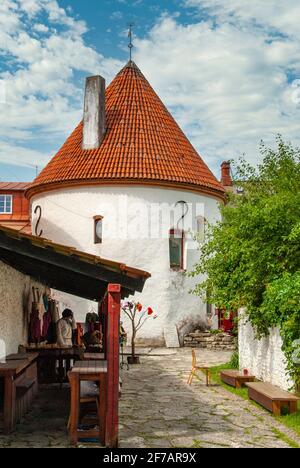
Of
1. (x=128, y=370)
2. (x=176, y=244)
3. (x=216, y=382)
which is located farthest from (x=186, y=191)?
(x=216, y=382)

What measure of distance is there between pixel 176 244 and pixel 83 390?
46.8 feet

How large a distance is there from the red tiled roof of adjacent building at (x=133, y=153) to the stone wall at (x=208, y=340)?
17.6 feet

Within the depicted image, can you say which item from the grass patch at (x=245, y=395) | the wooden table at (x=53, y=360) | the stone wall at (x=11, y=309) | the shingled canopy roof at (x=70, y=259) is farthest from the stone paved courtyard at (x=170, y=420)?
the shingled canopy roof at (x=70, y=259)

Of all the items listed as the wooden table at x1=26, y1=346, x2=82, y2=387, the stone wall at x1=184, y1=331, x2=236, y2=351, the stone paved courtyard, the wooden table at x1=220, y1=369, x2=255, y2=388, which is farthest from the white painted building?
the wooden table at x1=220, y1=369, x2=255, y2=388

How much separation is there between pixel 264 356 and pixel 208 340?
33.5ft

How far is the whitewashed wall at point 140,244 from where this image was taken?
71.2ft

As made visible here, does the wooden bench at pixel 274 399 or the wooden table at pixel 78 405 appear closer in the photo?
the wooden table at pixel 78 405

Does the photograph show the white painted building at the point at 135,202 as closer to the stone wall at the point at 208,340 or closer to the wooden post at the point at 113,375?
the stone wall at the point at 208,340

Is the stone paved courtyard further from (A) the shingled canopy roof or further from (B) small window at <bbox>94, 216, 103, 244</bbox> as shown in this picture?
(B) small window at <bbox>94, 216, 103, 244</bbox>

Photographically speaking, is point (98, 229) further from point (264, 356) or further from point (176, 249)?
point (264, 356)

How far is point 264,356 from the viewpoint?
11680 millimetres

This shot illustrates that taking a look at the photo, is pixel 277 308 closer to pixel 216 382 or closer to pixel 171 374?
pixel 216 382

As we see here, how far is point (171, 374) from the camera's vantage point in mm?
14352

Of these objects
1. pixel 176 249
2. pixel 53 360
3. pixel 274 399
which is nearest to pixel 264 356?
pixel 274 399
